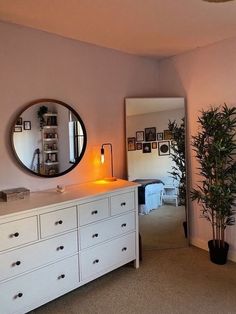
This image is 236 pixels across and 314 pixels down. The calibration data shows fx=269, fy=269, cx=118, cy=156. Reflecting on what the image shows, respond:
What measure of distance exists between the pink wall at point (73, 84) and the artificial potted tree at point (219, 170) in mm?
945

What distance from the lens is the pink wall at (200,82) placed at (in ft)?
9.22

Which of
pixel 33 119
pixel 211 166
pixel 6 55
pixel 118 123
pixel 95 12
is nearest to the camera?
pixel 95 12

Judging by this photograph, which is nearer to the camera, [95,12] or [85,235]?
[95,12]

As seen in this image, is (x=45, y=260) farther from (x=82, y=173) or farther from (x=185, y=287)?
(x=185, y=287)

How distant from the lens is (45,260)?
7.07 ft

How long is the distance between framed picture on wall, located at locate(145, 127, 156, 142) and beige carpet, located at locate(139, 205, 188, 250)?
0.83 m

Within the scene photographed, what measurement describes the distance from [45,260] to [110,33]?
6.96 ft

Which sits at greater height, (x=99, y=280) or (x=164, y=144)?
(x=164, y=144)

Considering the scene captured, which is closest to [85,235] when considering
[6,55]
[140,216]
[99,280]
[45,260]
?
[45,260]

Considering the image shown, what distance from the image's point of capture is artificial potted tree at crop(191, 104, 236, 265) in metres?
2.63

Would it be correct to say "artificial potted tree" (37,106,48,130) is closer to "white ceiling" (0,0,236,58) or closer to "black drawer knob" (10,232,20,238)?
"white ceiling" (0,0,236,58)

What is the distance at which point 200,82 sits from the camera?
3.06 meters

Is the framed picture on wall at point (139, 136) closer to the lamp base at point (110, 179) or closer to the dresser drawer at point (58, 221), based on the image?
the lamp base at point (110, 179)

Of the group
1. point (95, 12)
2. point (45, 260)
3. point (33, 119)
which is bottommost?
point (45, 260)
